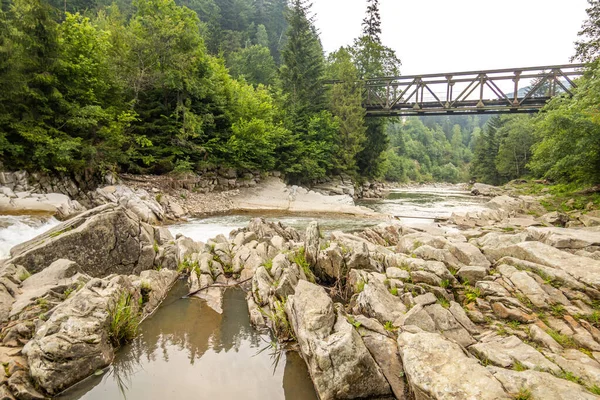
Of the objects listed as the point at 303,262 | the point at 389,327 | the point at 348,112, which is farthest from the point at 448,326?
the point at 348,112

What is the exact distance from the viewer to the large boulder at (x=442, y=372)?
291cm

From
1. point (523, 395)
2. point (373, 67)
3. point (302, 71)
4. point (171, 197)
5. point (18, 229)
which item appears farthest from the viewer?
point (373, 67)

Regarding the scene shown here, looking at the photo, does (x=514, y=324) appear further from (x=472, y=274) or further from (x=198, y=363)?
(x=198, y=363)

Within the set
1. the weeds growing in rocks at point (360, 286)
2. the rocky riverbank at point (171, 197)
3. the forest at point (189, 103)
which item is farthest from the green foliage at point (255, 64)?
the weeds growing in rocks at point (360, 286)

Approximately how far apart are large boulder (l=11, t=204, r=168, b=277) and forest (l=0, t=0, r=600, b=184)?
9.65m

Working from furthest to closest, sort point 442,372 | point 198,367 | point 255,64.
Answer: point 255,64
point 198,367
point 442,372

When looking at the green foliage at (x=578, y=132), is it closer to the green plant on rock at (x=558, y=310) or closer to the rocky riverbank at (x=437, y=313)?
the rocky riverbank at (x=437, y=313)

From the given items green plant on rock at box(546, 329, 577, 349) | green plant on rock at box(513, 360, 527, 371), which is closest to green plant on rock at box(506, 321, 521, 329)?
green plant on rock at box(546, 329, 577, 349)

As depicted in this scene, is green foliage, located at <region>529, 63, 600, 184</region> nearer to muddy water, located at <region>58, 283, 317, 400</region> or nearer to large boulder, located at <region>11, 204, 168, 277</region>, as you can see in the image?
muddy water, located at <region>58, 283, 317, 400</region>

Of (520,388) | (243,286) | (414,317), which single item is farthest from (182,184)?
(520,388)

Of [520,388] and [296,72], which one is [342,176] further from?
[520,388]

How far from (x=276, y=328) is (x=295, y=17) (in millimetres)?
Answer: 34296

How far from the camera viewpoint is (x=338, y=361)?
12.5 feet

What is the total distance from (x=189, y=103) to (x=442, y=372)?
909 inches
